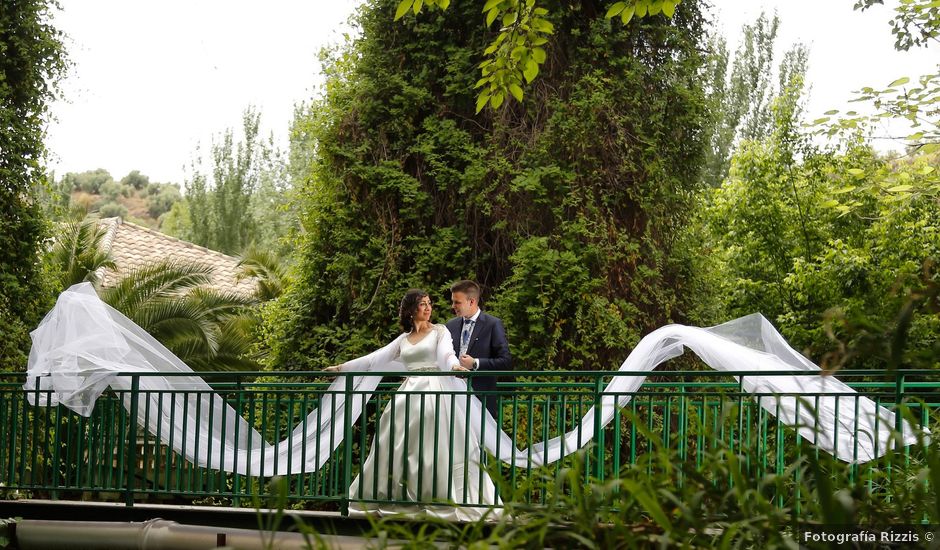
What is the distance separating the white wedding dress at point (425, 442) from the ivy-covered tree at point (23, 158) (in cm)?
615

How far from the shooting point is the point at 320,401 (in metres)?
8.44

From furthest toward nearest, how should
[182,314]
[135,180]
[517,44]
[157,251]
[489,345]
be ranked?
[135,180] → [157,251] → [182,314] → [489,345] → [517,44]

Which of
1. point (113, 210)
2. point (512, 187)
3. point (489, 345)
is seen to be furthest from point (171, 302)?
point (113, 210)

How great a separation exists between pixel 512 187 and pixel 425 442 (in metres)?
4.15

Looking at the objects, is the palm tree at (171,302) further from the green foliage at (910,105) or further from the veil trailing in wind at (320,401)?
the green foliage at (910,105)

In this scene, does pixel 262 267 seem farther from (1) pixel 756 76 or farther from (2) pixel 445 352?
(2) pixel 445 352

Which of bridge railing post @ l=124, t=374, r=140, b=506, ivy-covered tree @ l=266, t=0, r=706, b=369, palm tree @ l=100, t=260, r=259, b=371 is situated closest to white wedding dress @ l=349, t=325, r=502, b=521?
bridge railing post @ l=124, t=374, r=140, b=506

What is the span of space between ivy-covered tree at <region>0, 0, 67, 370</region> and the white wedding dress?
Result: 20.2ft

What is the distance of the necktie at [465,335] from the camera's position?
9.59 meters

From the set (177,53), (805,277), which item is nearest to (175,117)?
(177,53)

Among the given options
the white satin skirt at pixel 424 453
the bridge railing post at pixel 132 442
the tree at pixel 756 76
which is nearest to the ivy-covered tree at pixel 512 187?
the white satin skirt at pixel 424 453

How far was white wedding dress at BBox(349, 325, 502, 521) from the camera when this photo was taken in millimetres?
8203

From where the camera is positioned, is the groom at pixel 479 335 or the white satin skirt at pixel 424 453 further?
the groom at pixel 479 335

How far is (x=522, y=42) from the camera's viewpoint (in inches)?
358
